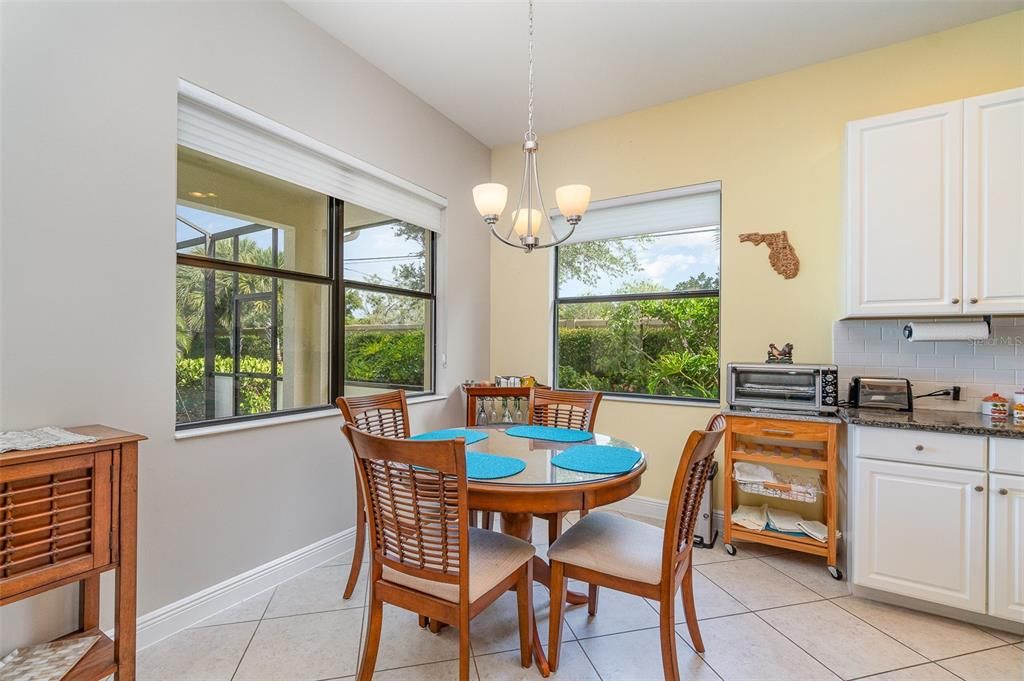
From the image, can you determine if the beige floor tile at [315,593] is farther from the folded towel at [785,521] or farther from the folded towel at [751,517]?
the folded towel at [785,521]

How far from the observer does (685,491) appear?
59.5 inches

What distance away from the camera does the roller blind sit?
80.7 inches

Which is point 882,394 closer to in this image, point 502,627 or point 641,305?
point 641,305

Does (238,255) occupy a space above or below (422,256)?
below

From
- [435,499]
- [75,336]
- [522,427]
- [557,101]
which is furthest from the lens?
[557,101]

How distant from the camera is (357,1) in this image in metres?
2.30

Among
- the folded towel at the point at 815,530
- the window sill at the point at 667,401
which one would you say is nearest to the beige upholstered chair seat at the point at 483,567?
the folded towel at the point at 815,530

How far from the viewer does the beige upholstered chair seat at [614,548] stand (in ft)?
5.27

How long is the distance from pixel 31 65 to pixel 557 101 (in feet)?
8.91

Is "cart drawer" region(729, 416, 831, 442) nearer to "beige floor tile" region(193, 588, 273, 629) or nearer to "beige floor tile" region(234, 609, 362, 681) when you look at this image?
"beige floor tile" region(234, 609, 362, 681)

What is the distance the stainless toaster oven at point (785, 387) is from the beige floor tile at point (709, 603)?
1.04m

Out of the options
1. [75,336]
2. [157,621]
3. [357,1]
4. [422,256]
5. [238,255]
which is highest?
[357,1]

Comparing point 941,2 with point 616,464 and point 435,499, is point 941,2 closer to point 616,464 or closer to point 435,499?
point 616,464

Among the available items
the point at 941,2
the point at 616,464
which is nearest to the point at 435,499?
the point at 616,464
